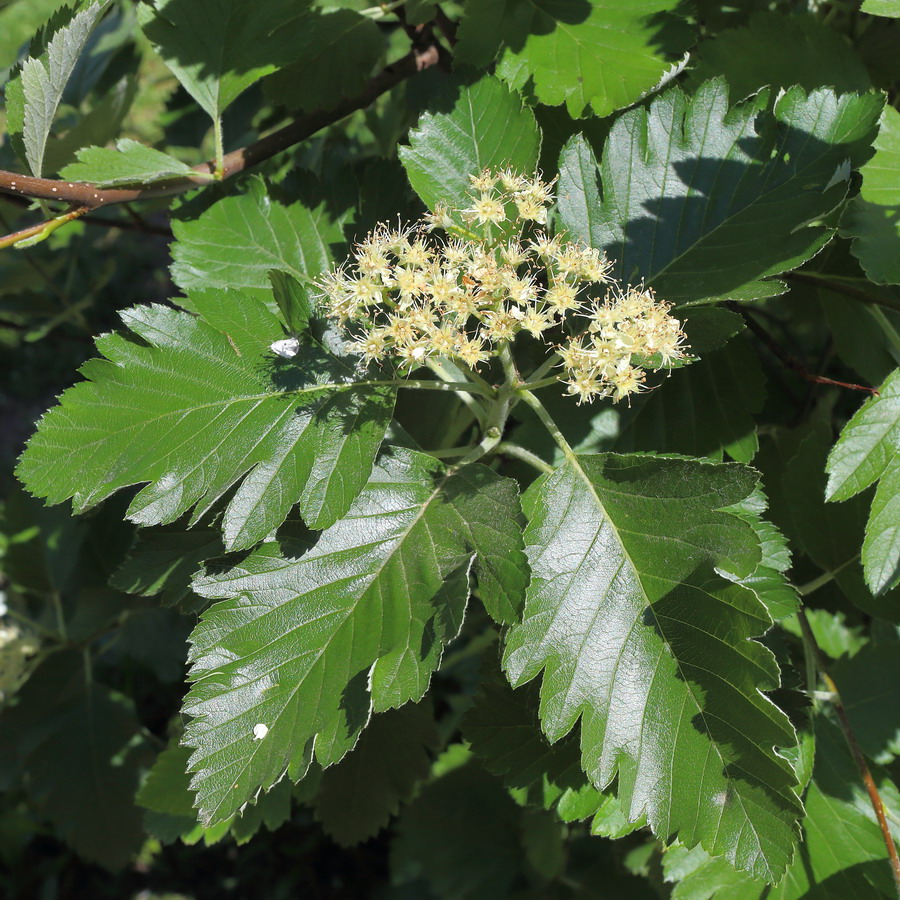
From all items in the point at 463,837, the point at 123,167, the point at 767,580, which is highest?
the point at 123,167

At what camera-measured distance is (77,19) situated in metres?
1.19

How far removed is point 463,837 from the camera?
2.45m

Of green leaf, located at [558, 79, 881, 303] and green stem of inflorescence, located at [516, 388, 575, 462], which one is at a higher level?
green leaf, located at [558, 79, 881, 303]

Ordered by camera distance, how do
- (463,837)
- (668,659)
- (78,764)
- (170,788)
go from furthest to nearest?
(463,837), (78,764), (170,788), (668,659)

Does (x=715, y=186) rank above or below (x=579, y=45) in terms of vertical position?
below

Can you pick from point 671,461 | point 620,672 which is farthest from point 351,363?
point 620,672

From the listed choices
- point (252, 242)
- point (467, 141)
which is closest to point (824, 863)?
point (467, 141)

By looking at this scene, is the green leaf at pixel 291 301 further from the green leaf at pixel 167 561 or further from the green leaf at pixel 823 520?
the green leaf at pixel 823 520

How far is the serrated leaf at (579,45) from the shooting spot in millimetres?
1392

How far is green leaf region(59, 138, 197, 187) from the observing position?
130 cm

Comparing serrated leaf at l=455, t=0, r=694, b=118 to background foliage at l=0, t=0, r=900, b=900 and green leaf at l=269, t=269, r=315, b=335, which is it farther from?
green leaf at l=269, t=269, r=315, b=335

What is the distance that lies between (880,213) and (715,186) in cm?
26

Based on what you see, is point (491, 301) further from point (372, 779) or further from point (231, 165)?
point (372, 779)

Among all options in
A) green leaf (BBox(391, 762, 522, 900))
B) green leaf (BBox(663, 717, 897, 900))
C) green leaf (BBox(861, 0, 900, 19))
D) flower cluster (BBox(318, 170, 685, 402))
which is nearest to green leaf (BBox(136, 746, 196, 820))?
green leaf (BBox(391, 762, 522, 900))
